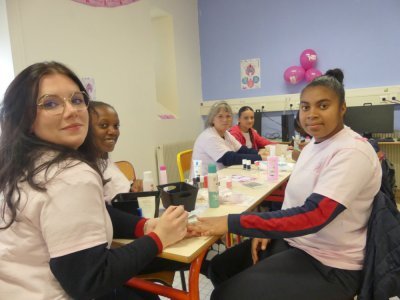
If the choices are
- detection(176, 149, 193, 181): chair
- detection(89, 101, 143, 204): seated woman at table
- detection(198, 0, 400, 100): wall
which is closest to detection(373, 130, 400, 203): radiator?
detection(198, 0, 400, 100): wall

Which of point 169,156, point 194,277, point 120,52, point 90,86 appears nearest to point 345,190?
point 194,277

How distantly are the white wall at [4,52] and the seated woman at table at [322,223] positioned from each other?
2013 mm

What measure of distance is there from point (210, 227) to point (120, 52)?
276 centimetres

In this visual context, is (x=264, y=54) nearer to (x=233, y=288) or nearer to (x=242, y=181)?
(x=242, y=181)

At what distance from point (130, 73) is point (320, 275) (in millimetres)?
3009

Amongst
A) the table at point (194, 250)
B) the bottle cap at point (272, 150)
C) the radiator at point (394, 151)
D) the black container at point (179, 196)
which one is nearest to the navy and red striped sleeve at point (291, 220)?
the table at point (194, 250)

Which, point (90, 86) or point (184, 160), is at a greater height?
point (90, 86)

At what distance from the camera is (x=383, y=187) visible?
1.18 metres

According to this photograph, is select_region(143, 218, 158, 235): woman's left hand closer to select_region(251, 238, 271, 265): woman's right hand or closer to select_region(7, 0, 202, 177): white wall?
select_region(251, 238, 271, 265): woman's right hand

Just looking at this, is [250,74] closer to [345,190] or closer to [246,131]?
[246,131]

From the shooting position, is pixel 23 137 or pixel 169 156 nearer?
pixel 23 137

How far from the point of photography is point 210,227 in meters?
1.13

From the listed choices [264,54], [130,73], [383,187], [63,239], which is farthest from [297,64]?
[63,239]

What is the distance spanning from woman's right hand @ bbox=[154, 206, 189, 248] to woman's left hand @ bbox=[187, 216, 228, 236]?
0.05 meters
